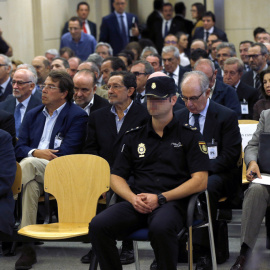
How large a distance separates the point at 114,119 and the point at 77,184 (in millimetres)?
897

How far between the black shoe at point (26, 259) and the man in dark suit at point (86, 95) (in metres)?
1.64

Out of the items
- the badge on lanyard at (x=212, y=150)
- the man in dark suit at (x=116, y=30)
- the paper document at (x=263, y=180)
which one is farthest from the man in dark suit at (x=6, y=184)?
the man in dark suit at (x=116, y=30)

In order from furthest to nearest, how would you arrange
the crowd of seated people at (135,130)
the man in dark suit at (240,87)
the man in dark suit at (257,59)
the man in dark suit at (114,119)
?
the man in dark suit at (257,59) → the man in dark suit at (240,87) → the man in dark suit at (114,119) → the crowd of seated people at (135,130)

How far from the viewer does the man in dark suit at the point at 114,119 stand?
5703 millimetres

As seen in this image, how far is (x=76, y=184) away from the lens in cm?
511

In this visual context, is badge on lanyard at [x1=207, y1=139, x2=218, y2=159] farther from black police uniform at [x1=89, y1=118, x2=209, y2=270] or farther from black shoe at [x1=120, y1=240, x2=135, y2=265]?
black shoe at [x1=120, y1=240, x2=135, y2=265]

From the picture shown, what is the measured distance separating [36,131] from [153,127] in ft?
5.73

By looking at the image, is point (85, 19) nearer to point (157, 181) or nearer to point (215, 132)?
point (215, 132)

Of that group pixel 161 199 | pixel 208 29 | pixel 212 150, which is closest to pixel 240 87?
pixel 212 150

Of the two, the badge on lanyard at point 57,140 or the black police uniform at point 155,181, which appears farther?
the badge on lanyard at point 57,140

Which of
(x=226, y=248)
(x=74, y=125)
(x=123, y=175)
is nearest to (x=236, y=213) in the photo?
(x=226, y=248)

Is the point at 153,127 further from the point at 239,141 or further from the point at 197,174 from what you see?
the point at 239,141

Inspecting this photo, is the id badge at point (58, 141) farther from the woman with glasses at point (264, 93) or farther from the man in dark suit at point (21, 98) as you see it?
the woman with glasses at point (264, 93)

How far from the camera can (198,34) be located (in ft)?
43.7
